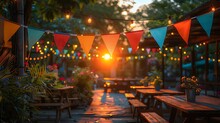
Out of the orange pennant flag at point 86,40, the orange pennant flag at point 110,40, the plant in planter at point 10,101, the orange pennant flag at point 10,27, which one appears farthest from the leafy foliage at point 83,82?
the plant in planter at point 10,101

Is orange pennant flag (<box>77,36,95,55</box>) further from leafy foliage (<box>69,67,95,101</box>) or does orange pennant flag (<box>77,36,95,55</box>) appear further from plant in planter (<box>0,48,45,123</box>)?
leafy foliage (<box>69,67,95,101</box>)

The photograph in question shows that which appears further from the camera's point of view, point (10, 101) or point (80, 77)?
point (80, 77)

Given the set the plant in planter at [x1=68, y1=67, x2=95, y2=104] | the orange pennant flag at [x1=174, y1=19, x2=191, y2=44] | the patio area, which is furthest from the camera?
the plant in planter at [x1=68, y1=67, x2=95, y2=104]

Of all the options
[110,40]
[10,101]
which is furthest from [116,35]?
[10,101]

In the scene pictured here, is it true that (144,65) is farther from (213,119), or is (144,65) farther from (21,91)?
(21,91)

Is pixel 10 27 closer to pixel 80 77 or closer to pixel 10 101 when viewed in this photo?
pixel 10 101

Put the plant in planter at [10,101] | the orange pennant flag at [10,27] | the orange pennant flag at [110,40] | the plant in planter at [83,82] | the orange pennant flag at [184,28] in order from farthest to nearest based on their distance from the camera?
the plant in planter at [83,82]
the orange pennant flag at [110,40]
the orange pennant flag at [184,28]
the orange pennant flag at [10,27]
the plant in planter at [10,101]

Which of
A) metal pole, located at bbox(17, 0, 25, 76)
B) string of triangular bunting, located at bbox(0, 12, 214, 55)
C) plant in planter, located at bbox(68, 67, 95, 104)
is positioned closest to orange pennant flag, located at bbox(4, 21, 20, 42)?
string of triangular bunting, located at bbox(0, 12, 214, 55)

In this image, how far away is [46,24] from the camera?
17312 millimetres

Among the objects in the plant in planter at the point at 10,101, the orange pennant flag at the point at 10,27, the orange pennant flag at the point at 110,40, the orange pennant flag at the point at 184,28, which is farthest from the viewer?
the orange pennant flag at the point at 110,40

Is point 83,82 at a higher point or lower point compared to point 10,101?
lower

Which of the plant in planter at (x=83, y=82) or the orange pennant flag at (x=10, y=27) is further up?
the orange pennant flag at (x=10, y=27)

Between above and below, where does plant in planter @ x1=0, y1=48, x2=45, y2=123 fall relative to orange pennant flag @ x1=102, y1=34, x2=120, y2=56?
below

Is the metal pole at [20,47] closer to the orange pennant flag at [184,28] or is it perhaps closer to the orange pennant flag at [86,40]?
the orange pennant flag at [86,40]
